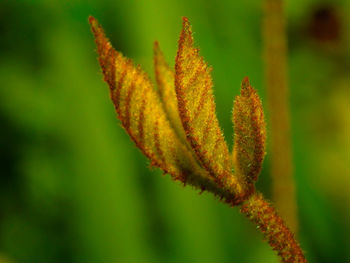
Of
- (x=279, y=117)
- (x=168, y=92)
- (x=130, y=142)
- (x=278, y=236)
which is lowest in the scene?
(x=130, y=142)

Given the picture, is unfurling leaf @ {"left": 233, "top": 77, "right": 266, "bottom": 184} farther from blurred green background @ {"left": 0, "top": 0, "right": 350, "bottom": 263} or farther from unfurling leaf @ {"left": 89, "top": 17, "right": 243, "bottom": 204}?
blurred green background @ {"left": 0, "top": 0, "right": 350, "bottom": 263}

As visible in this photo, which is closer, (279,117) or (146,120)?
(146,120)

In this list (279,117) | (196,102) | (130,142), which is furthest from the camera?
(130,142)

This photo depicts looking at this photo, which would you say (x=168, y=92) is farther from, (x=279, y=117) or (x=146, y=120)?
(x=279, y=117)

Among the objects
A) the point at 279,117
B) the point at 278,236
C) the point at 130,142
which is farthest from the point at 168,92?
the point at 130,142

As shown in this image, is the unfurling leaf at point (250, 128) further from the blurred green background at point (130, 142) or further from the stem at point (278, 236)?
the blurred green background at point (130, 142)

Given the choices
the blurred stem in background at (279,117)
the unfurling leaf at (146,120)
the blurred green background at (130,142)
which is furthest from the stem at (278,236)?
the blurred green background at (130,142)

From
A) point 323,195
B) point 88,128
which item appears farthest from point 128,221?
point 323,195
